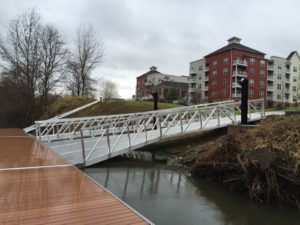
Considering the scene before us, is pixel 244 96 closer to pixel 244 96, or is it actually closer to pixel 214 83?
pixel 244 96

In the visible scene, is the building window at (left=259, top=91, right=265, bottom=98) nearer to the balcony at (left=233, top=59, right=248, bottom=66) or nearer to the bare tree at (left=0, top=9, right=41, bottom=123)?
the balcony at (left=233, top=59, right=248, bottom=66)

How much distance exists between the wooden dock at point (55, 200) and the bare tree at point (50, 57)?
68.5ft

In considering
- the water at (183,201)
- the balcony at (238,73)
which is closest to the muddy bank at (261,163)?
the water at (183,201)

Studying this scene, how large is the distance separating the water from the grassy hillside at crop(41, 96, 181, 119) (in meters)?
Result: 13.3

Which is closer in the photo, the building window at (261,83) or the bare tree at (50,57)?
the bare tree at (50,57)

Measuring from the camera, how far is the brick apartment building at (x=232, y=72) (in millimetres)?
46062

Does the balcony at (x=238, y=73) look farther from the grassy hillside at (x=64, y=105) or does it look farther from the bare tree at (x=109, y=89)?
the grassy hillside at (x=64, y=105)

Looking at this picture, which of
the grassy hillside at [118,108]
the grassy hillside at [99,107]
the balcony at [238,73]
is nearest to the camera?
the grassy hillside at [118,108]

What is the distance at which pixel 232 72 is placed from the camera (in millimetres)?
46250

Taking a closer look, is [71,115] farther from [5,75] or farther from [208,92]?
[208,92]

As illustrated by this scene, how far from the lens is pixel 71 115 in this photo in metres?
26.1

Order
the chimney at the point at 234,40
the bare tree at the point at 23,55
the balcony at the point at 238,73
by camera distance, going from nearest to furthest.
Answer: the bare tree at the point at 23,55 → the balcony at the point at 238,73 → the chimney at the point at 234,40

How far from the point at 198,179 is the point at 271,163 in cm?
249

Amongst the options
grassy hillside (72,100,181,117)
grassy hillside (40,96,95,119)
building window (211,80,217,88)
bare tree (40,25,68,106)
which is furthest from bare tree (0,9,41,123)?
building window (211,80,217,88)
